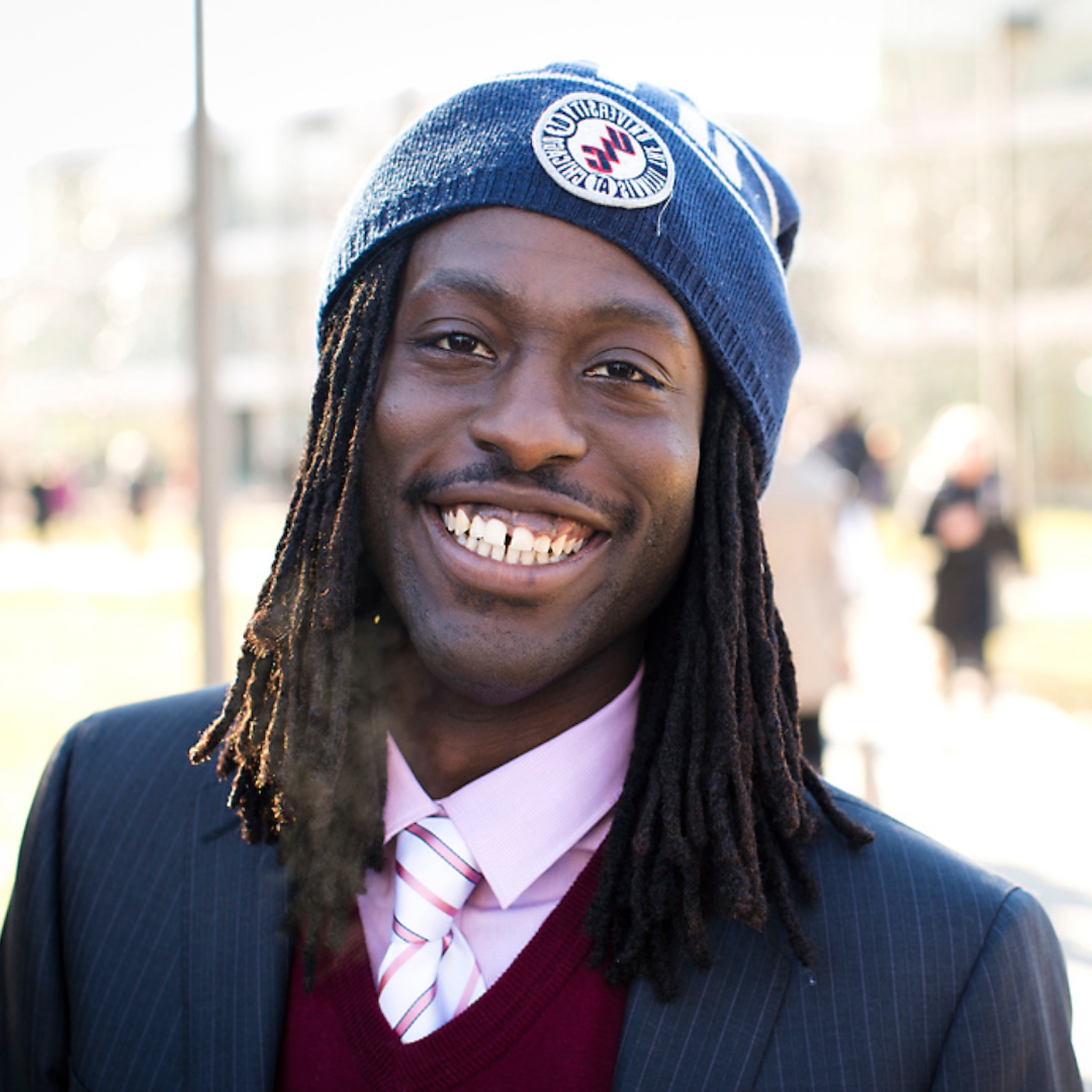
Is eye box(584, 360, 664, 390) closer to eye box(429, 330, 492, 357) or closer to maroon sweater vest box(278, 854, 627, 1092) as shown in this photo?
eye box(429, 330, 492, 357)

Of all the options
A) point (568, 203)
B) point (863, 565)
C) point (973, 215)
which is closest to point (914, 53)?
point (973, 215)

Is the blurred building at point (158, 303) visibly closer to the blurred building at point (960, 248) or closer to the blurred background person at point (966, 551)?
the blurred building at point (960, 248)

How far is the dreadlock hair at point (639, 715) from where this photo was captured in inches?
65.6

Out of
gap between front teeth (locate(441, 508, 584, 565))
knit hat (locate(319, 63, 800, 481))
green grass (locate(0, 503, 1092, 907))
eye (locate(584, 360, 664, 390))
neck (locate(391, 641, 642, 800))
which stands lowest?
green grass (locate(0, 503, 1092, 907))

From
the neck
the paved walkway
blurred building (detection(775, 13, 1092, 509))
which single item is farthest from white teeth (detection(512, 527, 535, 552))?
blurred building (detection(775, 13, 1092, 509))

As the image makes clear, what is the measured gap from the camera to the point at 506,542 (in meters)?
1.65

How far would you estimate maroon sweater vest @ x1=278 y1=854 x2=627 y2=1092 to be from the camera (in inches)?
61.6

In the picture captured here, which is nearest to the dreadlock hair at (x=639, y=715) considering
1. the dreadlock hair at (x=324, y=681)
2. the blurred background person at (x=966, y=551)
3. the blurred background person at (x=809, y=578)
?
the dreadlock hair at (x=324, y=681)

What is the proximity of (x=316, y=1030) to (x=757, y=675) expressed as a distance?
822 mm

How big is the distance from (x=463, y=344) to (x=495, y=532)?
0.89 ft

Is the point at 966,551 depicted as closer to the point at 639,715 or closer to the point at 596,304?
the point at 639,715

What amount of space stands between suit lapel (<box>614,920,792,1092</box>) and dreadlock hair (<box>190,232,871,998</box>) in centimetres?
6

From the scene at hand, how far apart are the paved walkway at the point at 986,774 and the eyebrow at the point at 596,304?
2908mm

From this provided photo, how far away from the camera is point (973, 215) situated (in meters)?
32.8
